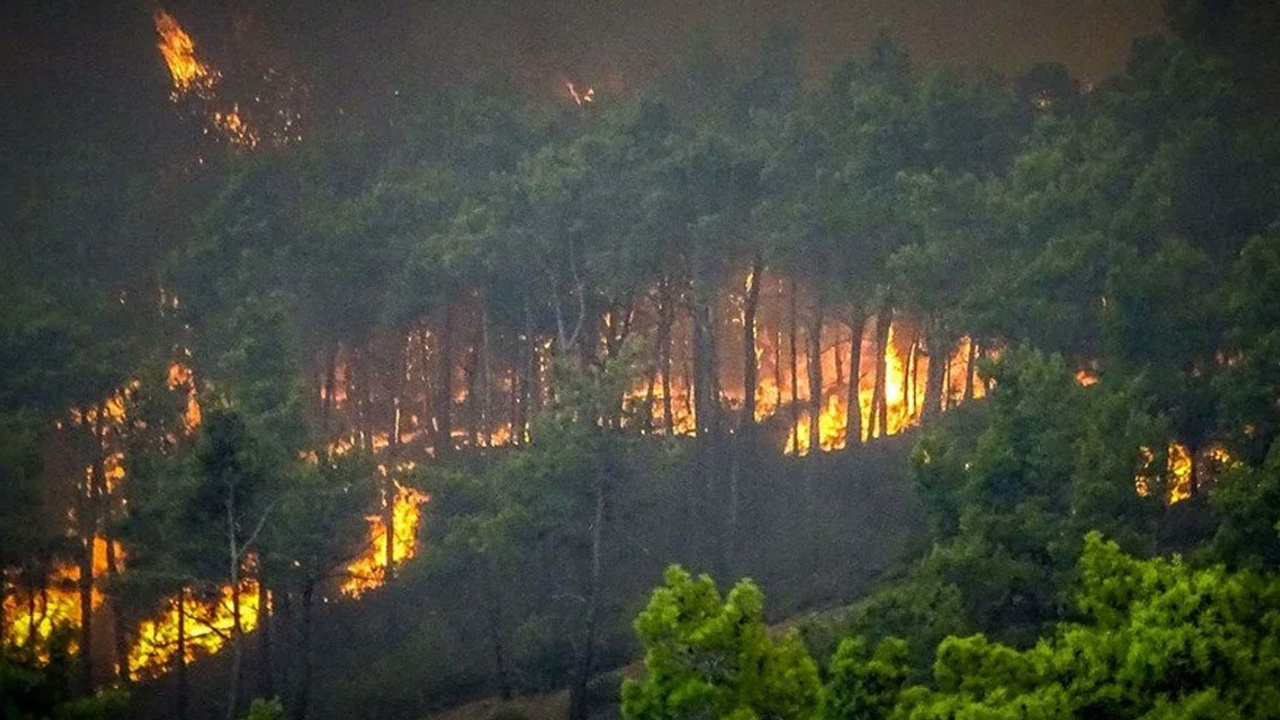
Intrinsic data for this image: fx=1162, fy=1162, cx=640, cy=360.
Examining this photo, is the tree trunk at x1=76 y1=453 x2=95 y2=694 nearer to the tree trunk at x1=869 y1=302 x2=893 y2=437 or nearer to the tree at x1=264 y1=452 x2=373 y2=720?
the tree at x1=264 y1=452 x2=373 y2=720

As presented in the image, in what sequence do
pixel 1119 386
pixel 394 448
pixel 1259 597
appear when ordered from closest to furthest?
pixel 1259 597 < pixel 1119 386 < pixel 394 448

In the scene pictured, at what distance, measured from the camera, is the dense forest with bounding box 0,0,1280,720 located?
21.4m

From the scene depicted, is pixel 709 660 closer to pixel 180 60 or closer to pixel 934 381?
pixel 934 381

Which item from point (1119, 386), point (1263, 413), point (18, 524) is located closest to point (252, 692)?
point (18, 524)

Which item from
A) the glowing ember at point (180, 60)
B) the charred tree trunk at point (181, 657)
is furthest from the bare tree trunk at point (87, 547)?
the glowing ember at point (180, 60)

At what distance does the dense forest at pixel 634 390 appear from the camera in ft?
70.1

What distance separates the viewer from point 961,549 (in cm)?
2145

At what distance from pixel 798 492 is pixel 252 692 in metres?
20.2

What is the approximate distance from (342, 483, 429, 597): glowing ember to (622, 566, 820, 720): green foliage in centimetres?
2667

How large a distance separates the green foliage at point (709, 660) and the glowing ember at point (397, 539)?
1050 inches

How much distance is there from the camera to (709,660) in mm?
15367

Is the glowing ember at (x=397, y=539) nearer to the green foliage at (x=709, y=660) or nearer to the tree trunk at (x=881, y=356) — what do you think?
the tree trunk at (x=881, y=356)

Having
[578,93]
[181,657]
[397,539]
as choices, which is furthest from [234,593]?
[578,93]

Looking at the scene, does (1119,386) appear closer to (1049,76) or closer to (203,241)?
(1049,76)
